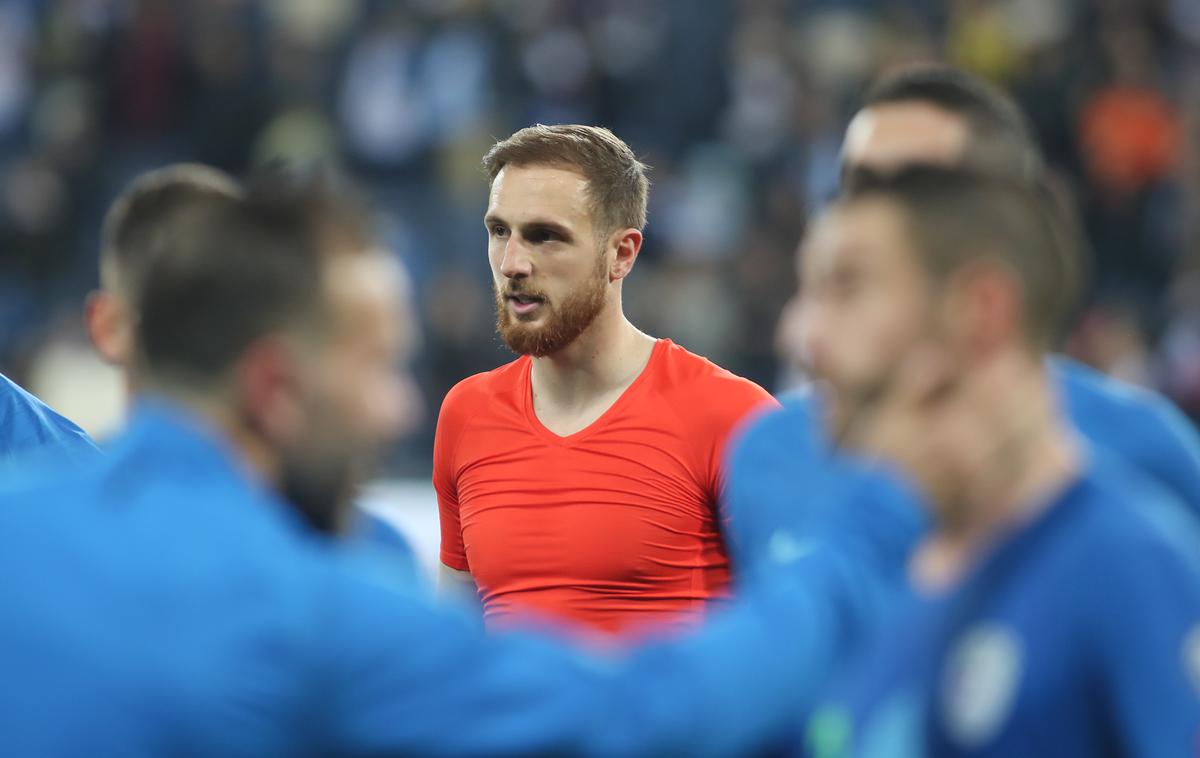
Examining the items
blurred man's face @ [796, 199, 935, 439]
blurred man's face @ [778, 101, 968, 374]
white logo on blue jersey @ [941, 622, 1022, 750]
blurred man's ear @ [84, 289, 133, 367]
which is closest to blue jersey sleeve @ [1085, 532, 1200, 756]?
white logo on blue jersey @ [941, 622, 1022, 750]

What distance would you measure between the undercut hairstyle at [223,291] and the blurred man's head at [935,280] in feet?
2.61

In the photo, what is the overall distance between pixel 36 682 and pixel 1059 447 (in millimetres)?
1512

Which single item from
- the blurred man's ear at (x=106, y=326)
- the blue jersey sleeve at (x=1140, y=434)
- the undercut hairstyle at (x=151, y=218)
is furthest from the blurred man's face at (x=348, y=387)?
the blue jersey sleeve at (x=1140, y=434)

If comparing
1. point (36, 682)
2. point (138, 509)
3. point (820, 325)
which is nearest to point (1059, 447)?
point (820, 325)

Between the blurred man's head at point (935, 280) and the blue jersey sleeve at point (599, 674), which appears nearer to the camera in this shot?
the blue jersey sleeve at point (599, 674)

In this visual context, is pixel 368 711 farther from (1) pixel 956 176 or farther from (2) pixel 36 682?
(1) pixel 956 176

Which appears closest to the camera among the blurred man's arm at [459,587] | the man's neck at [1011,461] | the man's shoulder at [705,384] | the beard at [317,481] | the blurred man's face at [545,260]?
the man's neck at [1011,461]

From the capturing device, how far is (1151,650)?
2.24 meters

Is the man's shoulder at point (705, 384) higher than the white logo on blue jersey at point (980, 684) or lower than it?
higher

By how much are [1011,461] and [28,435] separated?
2.71m

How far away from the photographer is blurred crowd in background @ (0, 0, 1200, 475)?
44.9 feet

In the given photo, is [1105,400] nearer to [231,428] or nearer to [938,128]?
[938,128]

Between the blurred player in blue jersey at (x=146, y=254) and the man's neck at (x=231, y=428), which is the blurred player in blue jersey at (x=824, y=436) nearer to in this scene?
the blurred player in blue jersey at (x=146, y=254)

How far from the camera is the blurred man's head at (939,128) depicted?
3.61 metres
